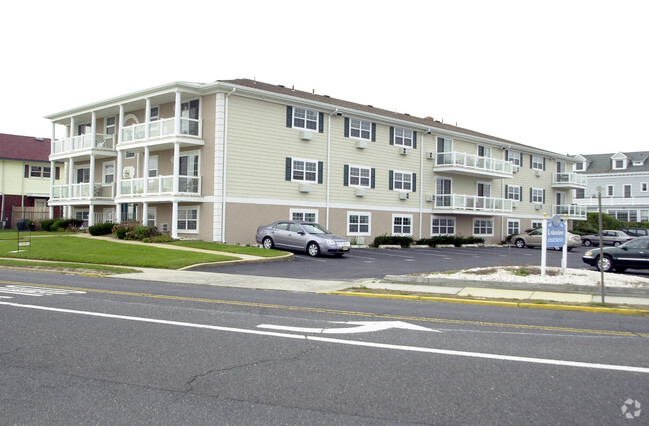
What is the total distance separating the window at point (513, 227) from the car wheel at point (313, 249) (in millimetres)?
24094

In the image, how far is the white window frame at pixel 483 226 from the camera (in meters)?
40.4

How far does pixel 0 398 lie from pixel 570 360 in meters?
6.14

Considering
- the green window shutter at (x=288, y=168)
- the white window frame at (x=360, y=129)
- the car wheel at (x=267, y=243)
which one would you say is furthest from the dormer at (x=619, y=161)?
the car wheel at (x=267, y=243)

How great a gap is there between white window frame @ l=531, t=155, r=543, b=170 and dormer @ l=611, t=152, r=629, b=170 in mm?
27149

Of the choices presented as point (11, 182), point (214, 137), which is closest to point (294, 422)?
point (214, 137)

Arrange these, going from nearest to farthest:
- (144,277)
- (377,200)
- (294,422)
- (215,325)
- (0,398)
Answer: (294,422), (0,398), (215,325), (144,277), (377,200)

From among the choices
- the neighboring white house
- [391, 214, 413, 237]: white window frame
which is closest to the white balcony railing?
[391, 214, 413, 237]: white window frame

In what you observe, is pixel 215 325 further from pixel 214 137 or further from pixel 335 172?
pixel 335 172

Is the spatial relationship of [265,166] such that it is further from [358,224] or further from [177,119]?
[358,224]

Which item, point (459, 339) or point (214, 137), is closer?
point (459, 339)

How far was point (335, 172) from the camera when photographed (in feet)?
103

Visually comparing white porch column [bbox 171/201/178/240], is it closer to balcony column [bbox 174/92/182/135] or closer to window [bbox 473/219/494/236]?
A: balcony column [bbox 174/92/182/135]

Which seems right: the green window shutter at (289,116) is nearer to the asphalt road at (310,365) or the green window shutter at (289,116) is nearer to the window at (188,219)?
the window at (188,219)

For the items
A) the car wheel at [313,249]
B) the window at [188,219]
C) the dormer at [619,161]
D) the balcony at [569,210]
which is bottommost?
the car wheel at [313,249]
